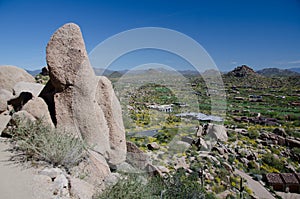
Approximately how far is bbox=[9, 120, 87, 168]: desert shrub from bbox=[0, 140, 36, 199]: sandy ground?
0.96ft

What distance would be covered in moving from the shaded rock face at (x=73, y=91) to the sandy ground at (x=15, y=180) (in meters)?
1.72

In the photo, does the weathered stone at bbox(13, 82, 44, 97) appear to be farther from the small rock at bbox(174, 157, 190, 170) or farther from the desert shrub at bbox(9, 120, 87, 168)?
the small rock at bbox(174, 157, 190, 170)

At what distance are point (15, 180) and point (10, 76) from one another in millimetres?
7566

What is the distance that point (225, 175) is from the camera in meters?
15.5

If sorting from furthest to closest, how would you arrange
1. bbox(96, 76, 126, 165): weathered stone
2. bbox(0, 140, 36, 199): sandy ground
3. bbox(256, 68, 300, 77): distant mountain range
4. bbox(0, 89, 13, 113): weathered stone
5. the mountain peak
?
bbox(256, 68, 300, 77): distant mountain range → the mountain peak → bbox(0, 89, 13, 113): weathered stone → bbox(96, 76, 126, 165): weathered stone → bbox(0, 140, 36, 199): sandy ground

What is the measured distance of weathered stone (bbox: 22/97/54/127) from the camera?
4879 millimetres

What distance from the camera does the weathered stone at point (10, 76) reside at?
880 cm

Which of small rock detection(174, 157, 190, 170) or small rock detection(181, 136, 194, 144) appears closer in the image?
small rock detection(174, 157, 190, 170)

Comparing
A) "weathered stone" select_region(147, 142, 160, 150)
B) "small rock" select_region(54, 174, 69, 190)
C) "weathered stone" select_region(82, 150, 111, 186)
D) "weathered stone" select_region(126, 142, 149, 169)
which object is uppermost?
"small rock" select_region(54, 174, 69, 190)

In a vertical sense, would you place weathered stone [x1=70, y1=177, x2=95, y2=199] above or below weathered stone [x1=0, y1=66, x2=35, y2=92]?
below

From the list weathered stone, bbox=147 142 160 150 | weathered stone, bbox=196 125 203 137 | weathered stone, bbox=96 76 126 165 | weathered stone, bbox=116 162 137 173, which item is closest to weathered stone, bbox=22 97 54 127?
weathered stone, bbox=96 76 126 165

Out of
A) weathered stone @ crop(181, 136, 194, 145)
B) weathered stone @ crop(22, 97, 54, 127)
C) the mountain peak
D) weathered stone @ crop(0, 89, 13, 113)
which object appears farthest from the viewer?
the mountain peak

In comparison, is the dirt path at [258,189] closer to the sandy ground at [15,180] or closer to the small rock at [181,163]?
the small rock at [181,163]

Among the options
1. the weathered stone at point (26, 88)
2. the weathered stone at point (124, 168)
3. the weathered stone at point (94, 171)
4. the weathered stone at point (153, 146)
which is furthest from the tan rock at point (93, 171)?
the weathered stone at point (153, 146)
